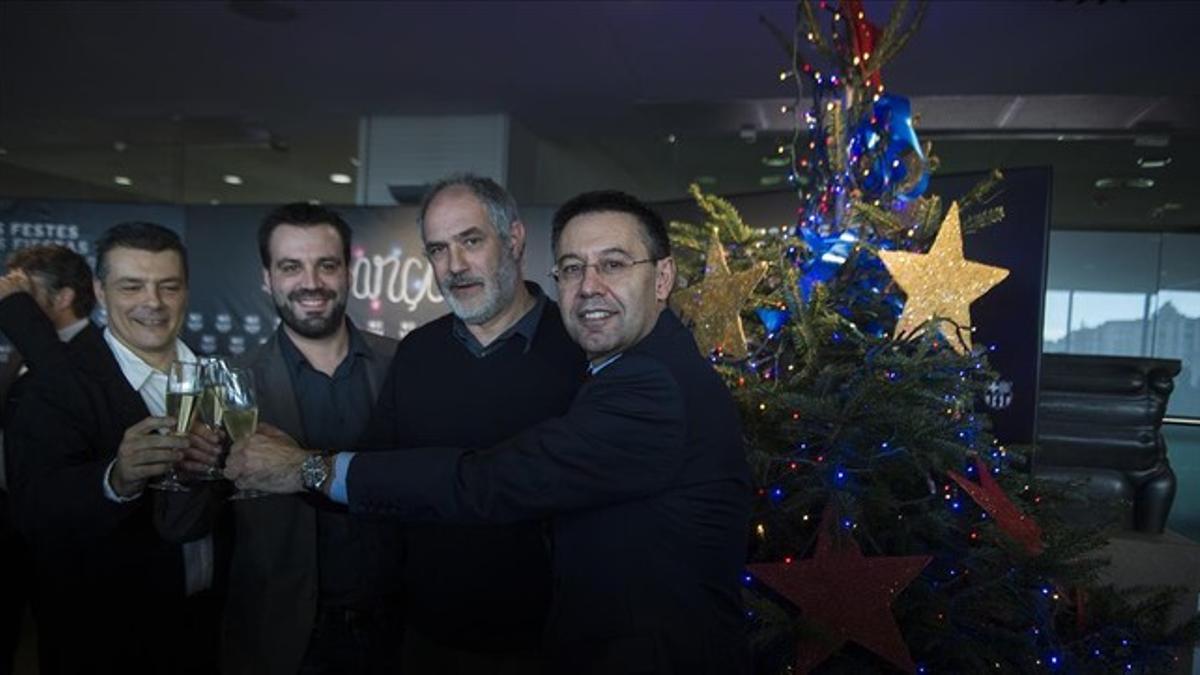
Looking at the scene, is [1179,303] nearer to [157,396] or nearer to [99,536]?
[157,396]

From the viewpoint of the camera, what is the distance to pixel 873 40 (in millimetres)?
2529

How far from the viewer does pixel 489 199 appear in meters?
1.93

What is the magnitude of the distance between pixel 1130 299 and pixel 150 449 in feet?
21.1

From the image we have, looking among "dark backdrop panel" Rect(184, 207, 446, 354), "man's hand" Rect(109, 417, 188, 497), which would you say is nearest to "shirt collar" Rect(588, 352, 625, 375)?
"man's hand" Rect(109, 417, 188, 497)

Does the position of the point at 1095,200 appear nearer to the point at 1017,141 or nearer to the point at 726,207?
the point at 1017,141

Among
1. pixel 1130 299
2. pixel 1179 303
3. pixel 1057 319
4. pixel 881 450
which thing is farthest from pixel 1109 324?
pixel 881 450

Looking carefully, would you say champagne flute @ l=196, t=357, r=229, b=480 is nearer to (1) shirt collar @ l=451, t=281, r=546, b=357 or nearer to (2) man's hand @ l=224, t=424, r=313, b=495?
(2) man's hand @ l=224, t=424, r=313, b=495

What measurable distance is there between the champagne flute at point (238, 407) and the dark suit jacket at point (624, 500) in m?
0.20

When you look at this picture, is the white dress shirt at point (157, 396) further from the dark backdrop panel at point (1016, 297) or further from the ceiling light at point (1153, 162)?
the ceiling light at point (1153, 162)

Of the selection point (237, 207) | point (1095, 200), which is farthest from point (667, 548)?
point (1095, 200)

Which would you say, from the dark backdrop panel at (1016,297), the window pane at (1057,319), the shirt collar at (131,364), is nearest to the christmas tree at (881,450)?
the dark backdrop panel at (1016,297)

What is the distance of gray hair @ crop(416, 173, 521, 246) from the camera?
75.9 inches

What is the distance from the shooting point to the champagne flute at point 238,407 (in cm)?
142

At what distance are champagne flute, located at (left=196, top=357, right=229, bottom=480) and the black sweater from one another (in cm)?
52
